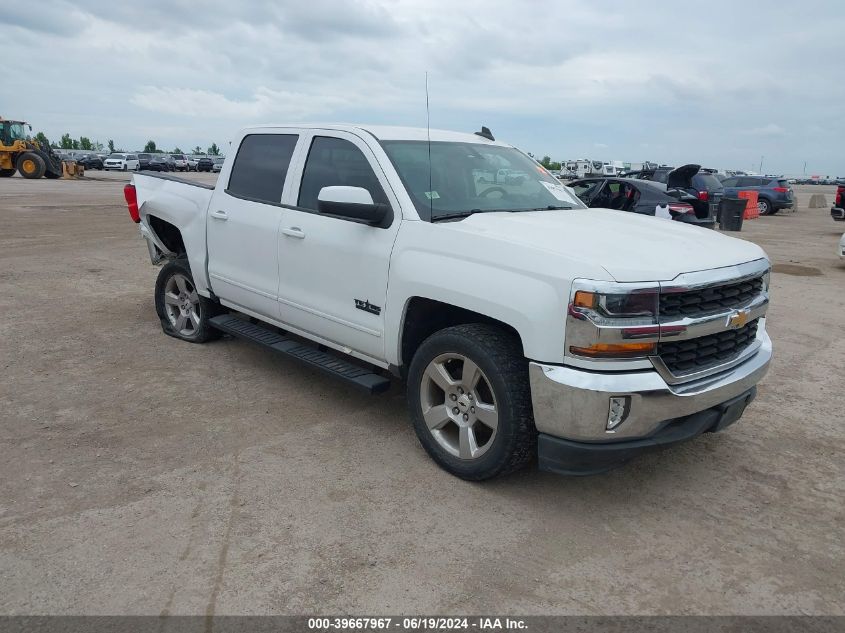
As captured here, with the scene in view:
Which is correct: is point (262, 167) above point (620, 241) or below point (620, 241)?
above

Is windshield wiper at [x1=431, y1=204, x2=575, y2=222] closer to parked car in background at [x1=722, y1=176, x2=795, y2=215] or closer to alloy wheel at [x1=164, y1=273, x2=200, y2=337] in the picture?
alloy wheel at [x1=164, y1=273, x2=200, y2=337]

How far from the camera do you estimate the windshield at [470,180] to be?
4059mm

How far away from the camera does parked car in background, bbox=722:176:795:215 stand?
24594mm

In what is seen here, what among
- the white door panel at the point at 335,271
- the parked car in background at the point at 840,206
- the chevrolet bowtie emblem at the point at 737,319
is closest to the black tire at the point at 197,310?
the white door panel at the point at 335,271

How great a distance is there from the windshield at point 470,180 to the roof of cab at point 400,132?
0.08 m

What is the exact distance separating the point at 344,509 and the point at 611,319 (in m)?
1.63

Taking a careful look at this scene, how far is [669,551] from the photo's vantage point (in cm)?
315

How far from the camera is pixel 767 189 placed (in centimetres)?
2472

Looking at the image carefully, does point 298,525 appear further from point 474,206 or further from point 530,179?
point 530,179

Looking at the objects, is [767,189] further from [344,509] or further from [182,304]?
[344,509]

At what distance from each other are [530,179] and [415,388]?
1.85 meters

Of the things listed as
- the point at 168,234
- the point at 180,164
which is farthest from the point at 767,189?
the point at 180,164

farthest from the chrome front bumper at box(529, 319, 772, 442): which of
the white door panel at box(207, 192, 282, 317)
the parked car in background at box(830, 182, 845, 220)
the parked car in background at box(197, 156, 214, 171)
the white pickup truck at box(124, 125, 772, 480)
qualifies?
the parked car in background at box(197, 156, 214, 171)

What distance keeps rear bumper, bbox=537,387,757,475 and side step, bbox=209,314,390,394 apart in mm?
1220
